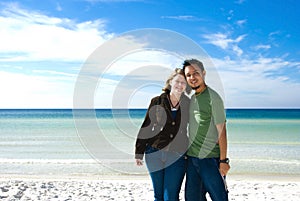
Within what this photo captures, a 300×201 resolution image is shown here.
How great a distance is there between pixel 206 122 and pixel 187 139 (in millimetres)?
315

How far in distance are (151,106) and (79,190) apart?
3.80 m

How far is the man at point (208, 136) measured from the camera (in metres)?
3.04

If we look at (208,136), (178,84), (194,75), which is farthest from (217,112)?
(178,84)

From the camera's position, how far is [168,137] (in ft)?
11.0

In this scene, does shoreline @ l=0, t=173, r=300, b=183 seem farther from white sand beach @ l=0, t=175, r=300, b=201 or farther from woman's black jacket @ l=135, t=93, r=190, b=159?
woman's black jacket @ l=135, t=93, r=190, b=159

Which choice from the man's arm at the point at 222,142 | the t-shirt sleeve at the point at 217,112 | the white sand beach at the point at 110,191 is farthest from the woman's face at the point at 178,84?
the white sand beach at the point at 110,191

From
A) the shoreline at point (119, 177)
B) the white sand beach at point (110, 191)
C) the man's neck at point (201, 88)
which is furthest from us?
the shoreline at point (119, 177)

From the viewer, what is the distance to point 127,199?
593 centimetres

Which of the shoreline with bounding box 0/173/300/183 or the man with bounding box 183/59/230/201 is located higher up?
the man with bounding box 183/59/230/201

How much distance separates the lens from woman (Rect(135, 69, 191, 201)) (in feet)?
10.8

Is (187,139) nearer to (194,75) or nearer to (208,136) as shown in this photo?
(208,136)

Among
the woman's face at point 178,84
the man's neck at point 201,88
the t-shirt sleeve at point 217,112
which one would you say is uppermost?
the woman's face at point 178,84

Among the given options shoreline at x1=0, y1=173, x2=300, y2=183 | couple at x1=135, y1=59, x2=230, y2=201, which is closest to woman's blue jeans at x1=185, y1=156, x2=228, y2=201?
couple at x1=135, y1=59, x2=230, y2=201

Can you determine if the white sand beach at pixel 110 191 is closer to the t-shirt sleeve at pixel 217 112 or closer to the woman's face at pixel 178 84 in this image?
the woman's face at pixel 178 84
